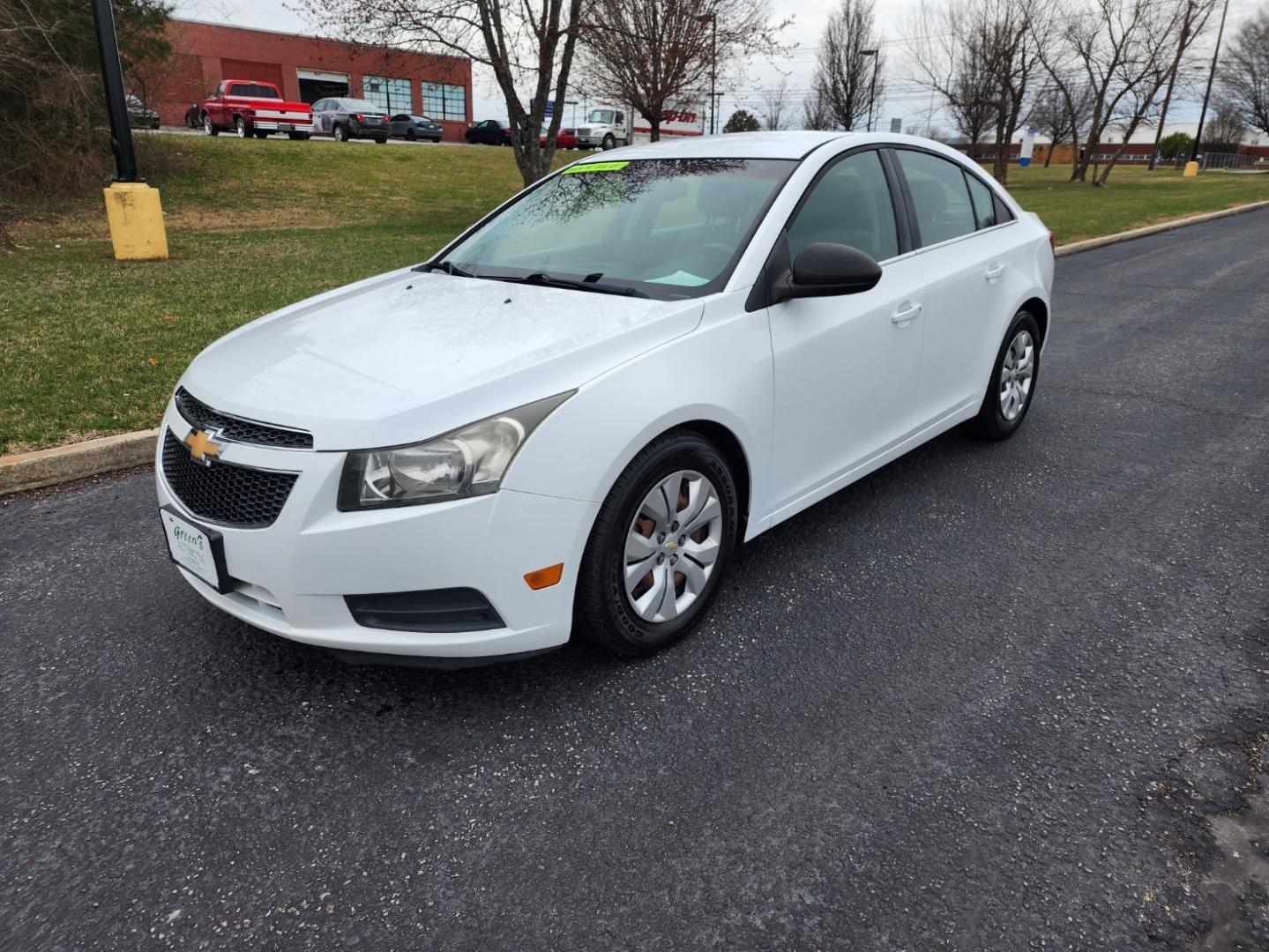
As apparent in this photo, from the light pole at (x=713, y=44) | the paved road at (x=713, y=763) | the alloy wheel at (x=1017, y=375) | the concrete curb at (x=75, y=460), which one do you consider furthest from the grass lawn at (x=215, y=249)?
the light pole at (x=713, y=44)

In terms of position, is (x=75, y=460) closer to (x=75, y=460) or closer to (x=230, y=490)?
(x=75, y=460)

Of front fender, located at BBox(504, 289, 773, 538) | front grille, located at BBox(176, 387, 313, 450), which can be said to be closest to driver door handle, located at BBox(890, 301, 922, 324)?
front fender, located at BBox(504, 289, 773, 538)

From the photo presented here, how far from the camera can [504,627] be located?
8.32ft

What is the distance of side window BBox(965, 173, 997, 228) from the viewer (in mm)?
4613

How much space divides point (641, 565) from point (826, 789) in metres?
0.86

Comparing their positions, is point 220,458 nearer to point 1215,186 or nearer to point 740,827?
point 740,827

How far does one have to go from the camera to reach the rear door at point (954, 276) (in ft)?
13.3

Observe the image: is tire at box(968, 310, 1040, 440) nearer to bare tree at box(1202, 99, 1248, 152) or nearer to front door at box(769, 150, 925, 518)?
front door at box(769, 150, 925, 518)

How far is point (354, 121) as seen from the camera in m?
32.4

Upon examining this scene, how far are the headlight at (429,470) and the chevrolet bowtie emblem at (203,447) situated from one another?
1.64 ft

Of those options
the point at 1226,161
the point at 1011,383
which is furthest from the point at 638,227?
the point at 1226,161

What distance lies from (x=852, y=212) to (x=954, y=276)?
739 millimetres

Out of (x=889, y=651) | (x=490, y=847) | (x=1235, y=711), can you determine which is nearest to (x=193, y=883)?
(x=490, y=847)

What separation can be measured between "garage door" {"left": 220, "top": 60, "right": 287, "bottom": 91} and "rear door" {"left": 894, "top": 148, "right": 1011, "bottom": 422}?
5246 centimetres
